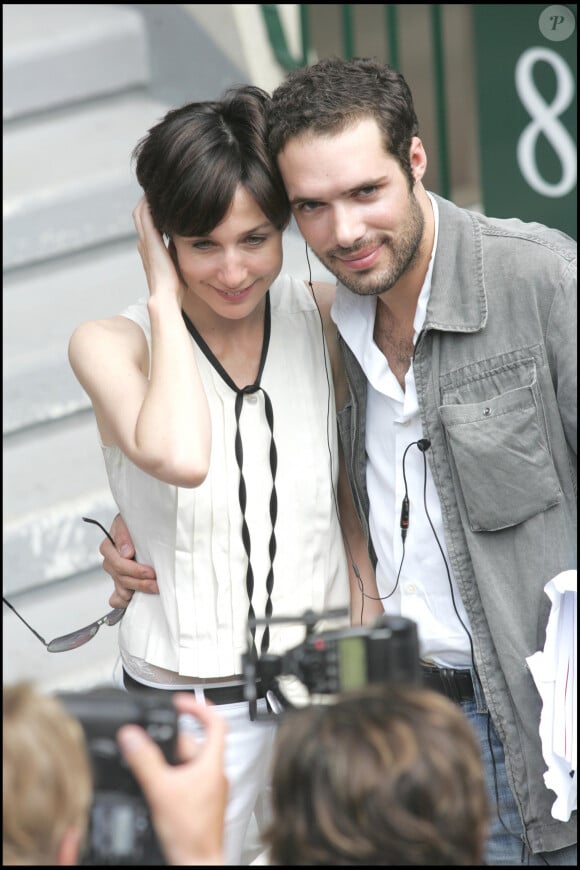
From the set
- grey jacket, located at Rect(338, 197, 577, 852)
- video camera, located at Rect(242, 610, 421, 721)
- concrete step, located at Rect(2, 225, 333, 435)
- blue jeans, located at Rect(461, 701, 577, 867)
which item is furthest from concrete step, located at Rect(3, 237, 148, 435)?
video camera, located at Rect(242, 610, 421, 721)

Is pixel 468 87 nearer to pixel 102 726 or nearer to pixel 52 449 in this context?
pixel 52 449

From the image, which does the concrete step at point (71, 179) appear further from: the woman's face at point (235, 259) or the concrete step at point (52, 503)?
the woman's face at point (235, 259)

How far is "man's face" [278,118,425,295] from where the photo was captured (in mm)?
2295

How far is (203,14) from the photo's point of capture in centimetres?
420

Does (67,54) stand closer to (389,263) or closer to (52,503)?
(52,503)

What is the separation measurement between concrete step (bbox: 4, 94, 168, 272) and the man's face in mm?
1744

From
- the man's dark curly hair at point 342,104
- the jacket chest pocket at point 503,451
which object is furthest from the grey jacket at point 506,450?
the man's dark curly hair at point 342,104

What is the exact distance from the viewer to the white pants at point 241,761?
2.46 m

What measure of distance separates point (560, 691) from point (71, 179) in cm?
253

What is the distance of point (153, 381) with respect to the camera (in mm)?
2371

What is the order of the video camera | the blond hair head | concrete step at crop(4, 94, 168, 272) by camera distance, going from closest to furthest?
the blond hair head, the video camera, concrete step at crop(4, 94, 168, 272)

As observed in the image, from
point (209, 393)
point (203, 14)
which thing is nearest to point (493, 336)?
point (209, 393)

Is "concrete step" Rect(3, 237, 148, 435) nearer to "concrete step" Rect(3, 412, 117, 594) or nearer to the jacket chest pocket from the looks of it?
"concrete step" Rect(3, 412, 117, 594)

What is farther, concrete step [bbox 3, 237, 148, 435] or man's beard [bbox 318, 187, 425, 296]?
concrete step [bbox 3, 237, 148, 435]
